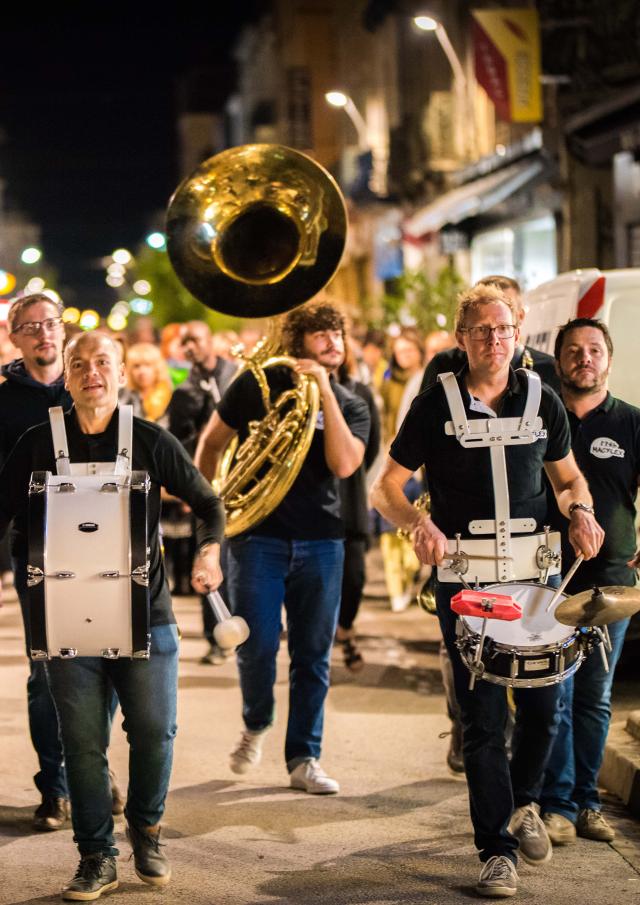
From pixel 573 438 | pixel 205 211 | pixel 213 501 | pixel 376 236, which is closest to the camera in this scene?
pixel 213 501

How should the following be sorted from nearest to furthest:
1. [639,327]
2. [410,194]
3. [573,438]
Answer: [573,438] → [639,327] → [410,194]

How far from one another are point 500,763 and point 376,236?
38.9 m

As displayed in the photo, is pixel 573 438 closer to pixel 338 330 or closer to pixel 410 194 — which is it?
pixel 338 330

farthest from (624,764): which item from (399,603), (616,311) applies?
(399,603)

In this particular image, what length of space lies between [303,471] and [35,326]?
133cm

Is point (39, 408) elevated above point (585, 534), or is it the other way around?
point (39, 408)

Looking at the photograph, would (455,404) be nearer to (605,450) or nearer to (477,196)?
(605,450)

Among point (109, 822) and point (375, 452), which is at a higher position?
point (375, 452)

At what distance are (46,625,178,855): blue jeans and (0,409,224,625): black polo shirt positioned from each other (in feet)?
0.57

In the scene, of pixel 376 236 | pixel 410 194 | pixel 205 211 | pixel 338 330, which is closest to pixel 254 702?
pixel 338 330

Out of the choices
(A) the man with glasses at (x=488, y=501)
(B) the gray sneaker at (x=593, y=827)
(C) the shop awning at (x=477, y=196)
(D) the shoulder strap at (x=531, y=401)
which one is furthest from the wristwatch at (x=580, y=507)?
(C) the shop awning at (x=477, y=196)

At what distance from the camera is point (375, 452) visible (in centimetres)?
1023

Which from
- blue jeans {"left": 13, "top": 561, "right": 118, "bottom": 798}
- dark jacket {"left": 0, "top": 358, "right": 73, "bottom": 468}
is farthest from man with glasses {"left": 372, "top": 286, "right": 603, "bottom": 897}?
blue jeans {"left": 13, "top": 561, "right": 118, "bottom": 798}

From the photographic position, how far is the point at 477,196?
2747 cm
